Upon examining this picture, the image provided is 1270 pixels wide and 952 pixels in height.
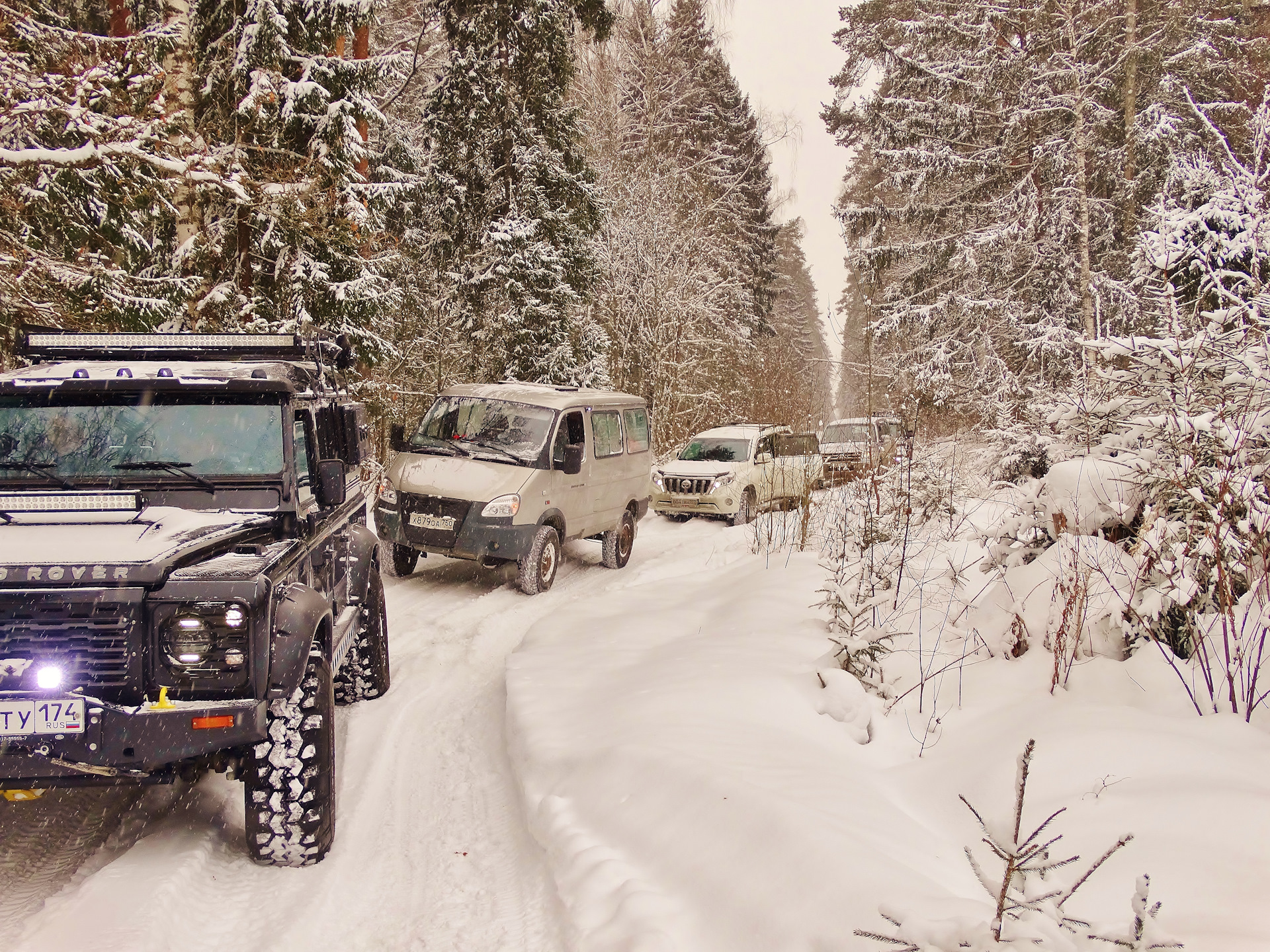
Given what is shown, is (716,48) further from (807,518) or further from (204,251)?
(807,518)

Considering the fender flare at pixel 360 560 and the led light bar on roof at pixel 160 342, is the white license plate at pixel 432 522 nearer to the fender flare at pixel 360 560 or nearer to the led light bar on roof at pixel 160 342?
the fender flare at pixel 360 560

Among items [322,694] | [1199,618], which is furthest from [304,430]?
[1199,618]

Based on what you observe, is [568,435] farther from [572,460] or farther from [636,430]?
[636,430]

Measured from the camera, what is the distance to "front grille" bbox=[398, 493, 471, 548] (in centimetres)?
765

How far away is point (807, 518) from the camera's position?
7.73m

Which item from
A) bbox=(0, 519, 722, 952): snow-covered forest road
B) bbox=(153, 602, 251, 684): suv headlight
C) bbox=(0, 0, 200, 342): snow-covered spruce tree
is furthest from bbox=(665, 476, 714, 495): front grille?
bbox=(153, 602, 251, 684): suv headlight

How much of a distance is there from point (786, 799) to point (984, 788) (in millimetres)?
825

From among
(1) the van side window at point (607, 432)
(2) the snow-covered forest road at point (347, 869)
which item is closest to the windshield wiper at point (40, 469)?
(2) the snow-covered forest road at point (347, 869)

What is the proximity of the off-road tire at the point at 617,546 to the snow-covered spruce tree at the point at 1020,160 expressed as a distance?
269 inches

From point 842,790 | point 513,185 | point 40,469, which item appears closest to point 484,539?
point 40,469

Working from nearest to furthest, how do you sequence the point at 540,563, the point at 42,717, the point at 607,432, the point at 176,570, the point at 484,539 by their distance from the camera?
the point at 42,717 → the point at 176,570 → the point at 484,539 → the point at 540,563 → the point at 607,432

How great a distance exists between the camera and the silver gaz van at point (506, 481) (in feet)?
25.2

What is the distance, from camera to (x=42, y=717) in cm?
250

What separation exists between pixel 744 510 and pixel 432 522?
273 inches
